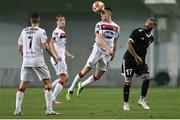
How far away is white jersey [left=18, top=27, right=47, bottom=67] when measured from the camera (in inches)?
589

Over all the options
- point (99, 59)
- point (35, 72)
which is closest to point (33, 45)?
point (35, 72)

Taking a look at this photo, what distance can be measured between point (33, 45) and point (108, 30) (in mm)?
3176

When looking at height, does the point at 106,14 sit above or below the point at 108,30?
above

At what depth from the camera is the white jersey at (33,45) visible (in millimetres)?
14961

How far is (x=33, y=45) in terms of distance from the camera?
1502 centimetres

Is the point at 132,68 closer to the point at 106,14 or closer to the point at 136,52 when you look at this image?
the point at 136,52

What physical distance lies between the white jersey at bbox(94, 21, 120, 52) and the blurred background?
71.4 feet

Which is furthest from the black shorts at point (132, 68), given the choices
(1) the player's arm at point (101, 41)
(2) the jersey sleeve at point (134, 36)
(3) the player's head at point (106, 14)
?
(3) the player's head at point (106, 14)

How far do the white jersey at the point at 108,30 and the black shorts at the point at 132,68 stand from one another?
3.73 ft

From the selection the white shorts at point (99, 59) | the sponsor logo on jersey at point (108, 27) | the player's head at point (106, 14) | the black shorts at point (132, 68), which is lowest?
the black shorts at point (132, 68)

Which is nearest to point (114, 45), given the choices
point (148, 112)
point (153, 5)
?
point (148, 112)

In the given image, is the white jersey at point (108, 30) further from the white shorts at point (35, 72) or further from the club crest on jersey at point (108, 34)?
the white shorts at point (35, 72)

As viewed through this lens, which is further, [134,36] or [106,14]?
[106,14]

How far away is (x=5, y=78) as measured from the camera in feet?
135
